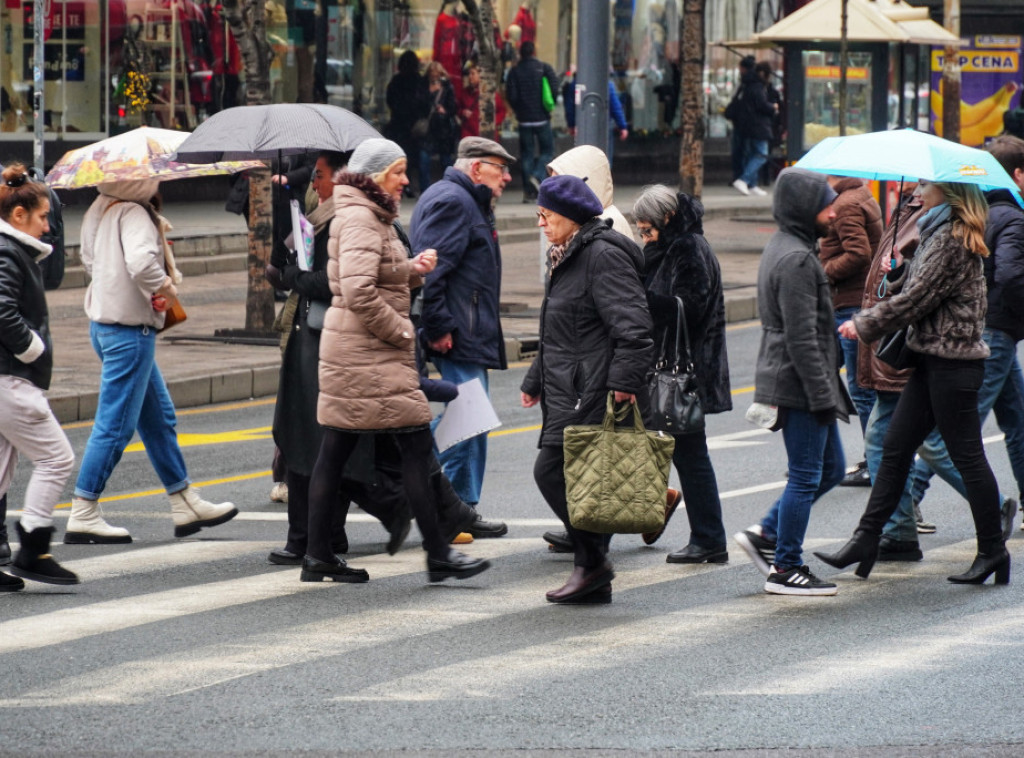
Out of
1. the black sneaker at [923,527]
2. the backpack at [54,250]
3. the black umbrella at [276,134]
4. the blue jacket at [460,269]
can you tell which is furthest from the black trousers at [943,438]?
the backpack at [54,250]

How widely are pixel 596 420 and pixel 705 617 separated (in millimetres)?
846

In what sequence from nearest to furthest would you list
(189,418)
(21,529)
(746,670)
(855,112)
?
(746,670) < (21,529) < (189,418) < (855,112)

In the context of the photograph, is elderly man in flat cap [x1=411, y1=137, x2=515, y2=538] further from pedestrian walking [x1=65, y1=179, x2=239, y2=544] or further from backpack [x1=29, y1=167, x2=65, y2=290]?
backpack [x1=29, y1=167, x2=65, y2=290]

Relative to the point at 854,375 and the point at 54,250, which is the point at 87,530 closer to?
the point at 54,250

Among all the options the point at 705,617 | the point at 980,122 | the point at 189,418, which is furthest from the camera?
the point at 980,122

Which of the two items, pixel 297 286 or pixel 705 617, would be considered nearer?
pixel 705 617

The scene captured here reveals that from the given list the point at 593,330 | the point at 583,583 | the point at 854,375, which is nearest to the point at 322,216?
the point at 593,330

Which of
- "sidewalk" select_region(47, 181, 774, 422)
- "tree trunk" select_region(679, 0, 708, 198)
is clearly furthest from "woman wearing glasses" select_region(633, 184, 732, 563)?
"tree trunk" select_region(679, 0, 708, 198)

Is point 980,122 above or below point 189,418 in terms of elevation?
above

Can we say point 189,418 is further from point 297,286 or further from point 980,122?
point 980,122

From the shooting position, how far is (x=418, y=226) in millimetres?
8711

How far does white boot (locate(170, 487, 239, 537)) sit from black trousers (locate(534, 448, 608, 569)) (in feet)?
6.68

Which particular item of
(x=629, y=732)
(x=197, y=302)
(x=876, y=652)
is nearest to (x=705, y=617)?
(x=876, y=652)

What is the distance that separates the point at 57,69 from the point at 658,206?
16.8m
